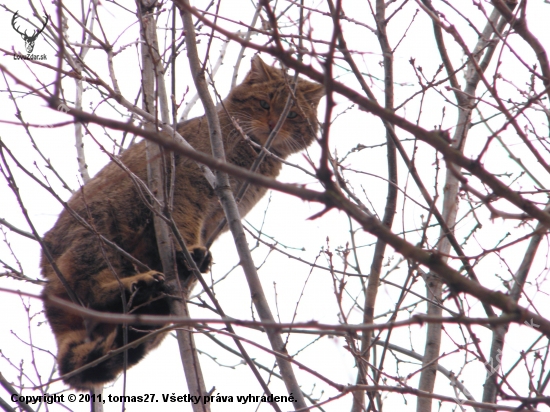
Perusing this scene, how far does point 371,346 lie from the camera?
3.01 meters

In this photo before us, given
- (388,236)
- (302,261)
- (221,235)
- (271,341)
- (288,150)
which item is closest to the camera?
(388,236)

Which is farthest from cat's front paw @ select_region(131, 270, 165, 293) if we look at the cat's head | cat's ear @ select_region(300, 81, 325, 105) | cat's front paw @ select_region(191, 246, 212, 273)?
cat's ear @ select_region(300, 81, 325, 105)

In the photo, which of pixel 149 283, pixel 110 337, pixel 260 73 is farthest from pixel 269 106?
pixel 110 337

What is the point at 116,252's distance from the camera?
401 centimetres

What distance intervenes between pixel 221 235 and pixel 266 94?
1651 millimetres

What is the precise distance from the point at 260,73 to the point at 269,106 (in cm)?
39

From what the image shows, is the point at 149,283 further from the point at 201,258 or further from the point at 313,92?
the point at 313,92

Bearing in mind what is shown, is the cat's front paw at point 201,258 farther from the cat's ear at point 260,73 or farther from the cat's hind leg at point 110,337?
the cat's ear at point 260,73

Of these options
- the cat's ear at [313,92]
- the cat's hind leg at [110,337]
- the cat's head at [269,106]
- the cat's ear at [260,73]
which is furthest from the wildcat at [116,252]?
the cat's ear at [260,73]

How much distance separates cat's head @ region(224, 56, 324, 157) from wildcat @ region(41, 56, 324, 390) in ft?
1.35

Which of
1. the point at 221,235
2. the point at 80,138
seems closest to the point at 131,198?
the point at 221,235

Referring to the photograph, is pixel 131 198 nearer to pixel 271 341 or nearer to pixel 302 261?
pixel 302 261

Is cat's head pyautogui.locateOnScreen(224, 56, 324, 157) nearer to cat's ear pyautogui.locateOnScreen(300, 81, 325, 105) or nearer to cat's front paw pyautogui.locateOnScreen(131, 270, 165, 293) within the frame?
cat's ear pyautogui.locateOnScreen(300, 81, 325, 105)

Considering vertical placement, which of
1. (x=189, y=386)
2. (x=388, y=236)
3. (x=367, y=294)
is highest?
(x=367, y=294)
